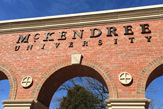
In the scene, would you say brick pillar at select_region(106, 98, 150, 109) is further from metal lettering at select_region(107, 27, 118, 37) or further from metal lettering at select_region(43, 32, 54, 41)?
metal lettering at select_region(43, 32, 54, 41)

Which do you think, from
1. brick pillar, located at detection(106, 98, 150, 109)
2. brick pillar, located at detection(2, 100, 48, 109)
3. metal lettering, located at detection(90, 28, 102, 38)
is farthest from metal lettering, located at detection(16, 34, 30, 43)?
brick pillar, located at detection(106, 98, 150, 109)

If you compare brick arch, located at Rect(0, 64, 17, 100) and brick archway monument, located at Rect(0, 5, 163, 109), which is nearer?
brick archway monument, located at Rect(0, 5, 163, 109)

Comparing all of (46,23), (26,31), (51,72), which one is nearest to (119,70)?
(51,72)

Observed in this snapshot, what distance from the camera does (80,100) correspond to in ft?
59.0

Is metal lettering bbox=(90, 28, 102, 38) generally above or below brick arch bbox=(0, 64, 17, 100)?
above

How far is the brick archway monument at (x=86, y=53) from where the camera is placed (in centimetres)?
632

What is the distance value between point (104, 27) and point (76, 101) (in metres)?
12.3

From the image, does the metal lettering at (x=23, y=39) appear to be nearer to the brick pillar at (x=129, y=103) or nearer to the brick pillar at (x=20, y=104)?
the brick pillar at (x=20, y=104)

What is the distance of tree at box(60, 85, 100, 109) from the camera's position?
17.8m

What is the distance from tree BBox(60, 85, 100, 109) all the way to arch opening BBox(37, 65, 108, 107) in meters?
10.5

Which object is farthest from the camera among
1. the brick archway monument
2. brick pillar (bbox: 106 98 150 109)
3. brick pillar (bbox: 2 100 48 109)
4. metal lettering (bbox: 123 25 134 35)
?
metal lettering (bbox: 123 25 134 35)

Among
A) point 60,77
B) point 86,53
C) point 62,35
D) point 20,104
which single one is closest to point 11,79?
point 20,104

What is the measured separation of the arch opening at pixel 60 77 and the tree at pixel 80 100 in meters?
10.5

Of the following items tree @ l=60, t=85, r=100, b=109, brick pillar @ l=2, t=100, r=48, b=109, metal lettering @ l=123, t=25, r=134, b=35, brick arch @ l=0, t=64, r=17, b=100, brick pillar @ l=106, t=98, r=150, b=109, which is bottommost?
tree @ l=60, t=85, r=100, b=109
